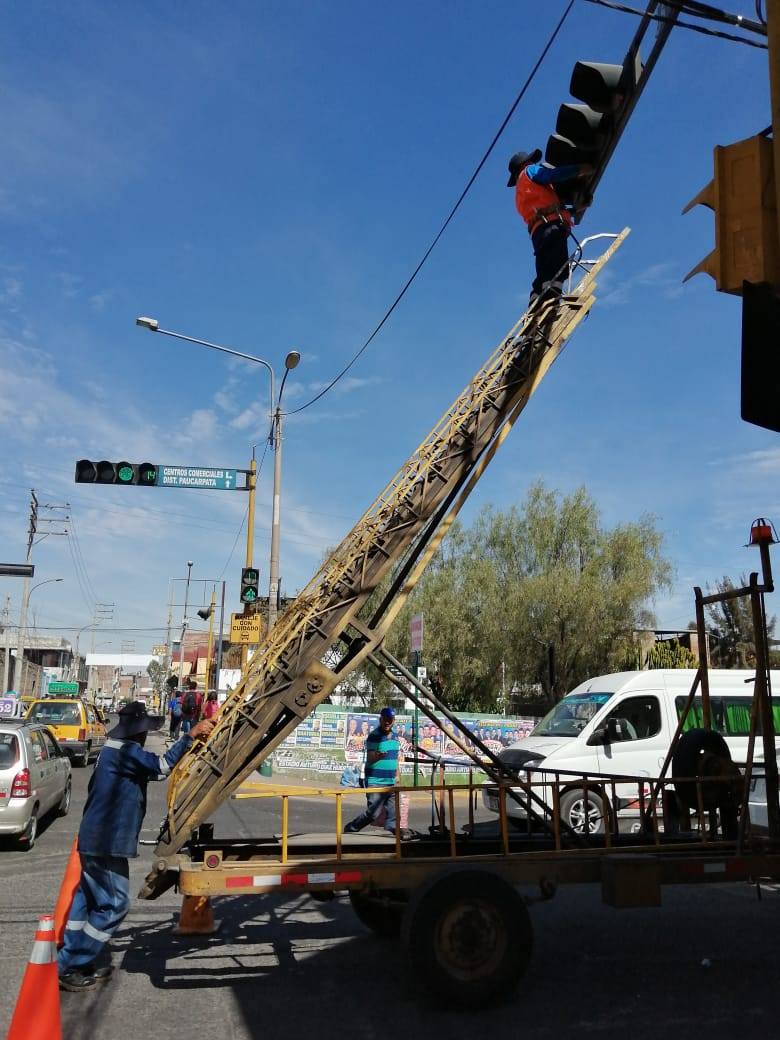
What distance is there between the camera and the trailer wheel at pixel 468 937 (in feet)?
16.6

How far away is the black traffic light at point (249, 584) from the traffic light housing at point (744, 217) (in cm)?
1466

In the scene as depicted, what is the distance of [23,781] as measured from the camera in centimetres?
1027

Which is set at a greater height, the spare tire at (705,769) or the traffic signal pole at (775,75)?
the traffic signal pole at (775,75)

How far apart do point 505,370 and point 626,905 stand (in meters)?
3.89

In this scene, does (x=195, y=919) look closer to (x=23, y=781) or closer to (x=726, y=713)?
(x=23, y=781)

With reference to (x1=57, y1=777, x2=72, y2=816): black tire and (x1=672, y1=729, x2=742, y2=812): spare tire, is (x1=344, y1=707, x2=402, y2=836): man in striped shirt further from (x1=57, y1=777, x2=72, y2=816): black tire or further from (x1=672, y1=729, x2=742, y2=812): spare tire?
(x1=57, y1=777, x2=72, y2=816): black tire

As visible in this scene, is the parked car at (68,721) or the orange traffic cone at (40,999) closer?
the orange traffic cone at (40,999)

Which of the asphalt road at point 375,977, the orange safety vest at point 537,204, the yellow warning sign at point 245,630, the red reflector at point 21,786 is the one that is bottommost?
the asphalt road at point 375,977

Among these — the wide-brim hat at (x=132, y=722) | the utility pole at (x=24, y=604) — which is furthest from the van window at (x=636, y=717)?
the utility pole at (x=24, y=604)

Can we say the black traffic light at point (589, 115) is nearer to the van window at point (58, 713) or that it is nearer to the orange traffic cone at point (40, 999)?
the orange traffic cone at point (40, 999)

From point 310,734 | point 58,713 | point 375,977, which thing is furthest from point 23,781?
point 58,713

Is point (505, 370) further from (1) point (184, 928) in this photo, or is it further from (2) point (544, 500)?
(2) point (544, 500)

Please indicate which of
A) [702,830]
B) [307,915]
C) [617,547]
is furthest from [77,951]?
[617,547]

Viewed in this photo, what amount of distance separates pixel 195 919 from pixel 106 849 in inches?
41.4
